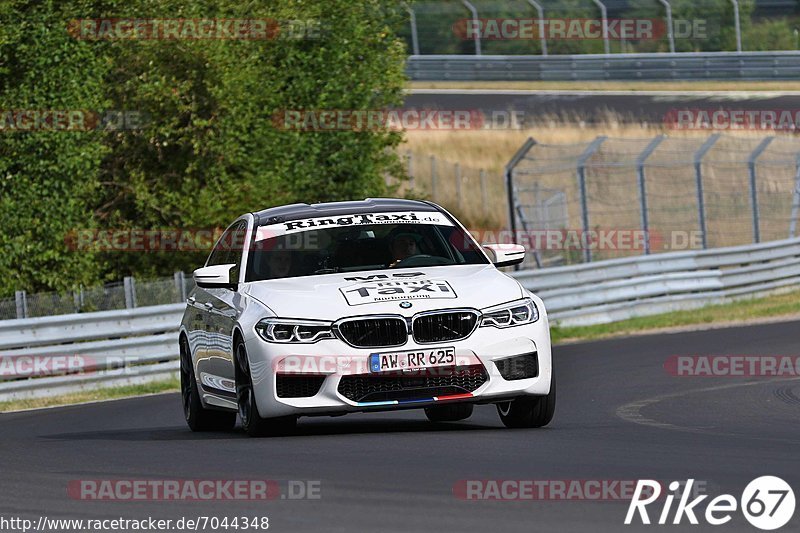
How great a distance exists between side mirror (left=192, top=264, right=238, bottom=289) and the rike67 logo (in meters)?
4.43

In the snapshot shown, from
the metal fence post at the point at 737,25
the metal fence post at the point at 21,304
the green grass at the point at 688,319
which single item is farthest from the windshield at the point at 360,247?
the metal fence post at the point at 737,25

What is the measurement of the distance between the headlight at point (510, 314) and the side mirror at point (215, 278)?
1942 mm

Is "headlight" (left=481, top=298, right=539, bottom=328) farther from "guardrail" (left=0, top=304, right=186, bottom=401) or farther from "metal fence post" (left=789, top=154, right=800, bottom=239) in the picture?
"metal fence post" (left=789, top=154, right=800, bottom=239)

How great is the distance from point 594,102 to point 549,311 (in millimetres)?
24222

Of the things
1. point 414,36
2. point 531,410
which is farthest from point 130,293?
point 414,36

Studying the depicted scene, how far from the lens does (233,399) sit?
11.3m

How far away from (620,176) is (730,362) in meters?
29.9

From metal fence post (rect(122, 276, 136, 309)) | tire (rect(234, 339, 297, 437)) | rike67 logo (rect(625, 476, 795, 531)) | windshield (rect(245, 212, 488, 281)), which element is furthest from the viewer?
metal fence post (rect(122, 276, 136, 309))

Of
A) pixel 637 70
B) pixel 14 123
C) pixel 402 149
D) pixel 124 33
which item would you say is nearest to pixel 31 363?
pixel 14 123

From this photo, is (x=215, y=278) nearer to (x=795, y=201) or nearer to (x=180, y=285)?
(x=180, y=285)

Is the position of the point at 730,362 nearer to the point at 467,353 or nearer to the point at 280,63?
the point at 467,353

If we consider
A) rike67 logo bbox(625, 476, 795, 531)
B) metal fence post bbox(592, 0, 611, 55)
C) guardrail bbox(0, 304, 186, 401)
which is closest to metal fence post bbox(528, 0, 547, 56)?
metal fence post bbox(592, 0, 611, 55)

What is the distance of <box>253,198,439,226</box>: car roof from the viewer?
11.9 m

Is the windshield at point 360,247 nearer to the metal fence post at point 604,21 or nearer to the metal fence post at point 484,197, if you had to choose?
the metal fence post at point 484,197
